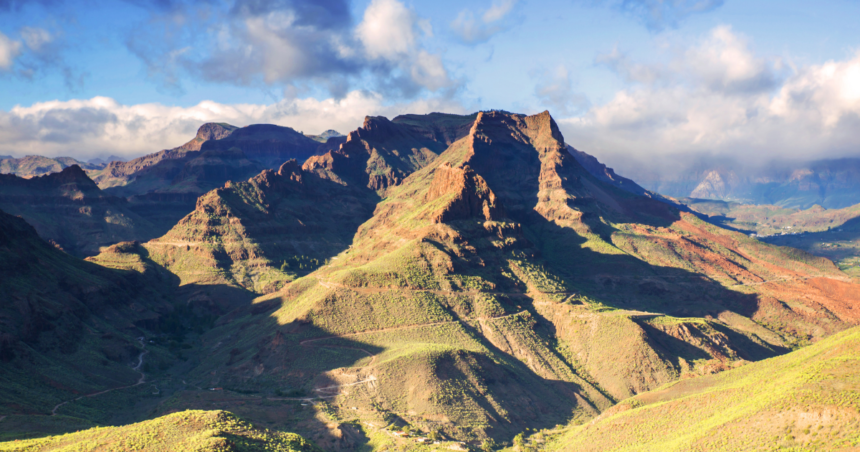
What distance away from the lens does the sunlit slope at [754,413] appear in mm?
63781

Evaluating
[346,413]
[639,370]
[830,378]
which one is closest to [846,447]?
[830,378]

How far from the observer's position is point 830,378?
69625 millimetres

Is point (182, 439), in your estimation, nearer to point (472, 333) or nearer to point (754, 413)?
point (754, 413)

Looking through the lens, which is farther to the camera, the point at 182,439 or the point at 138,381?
the point at 138,381

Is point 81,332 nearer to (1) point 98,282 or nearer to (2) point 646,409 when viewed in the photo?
(1) point 98,282

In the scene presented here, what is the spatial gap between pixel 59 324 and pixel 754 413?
476ft

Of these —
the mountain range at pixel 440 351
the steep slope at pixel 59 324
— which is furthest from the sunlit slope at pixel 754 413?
the steep slope at pixel 59 324

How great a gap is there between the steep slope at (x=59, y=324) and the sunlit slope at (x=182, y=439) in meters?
28.6

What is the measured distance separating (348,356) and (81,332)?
2691 inches

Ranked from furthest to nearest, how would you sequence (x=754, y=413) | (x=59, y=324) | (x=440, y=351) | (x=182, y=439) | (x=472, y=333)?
(x=472, y=333) < (x=59, y=324) < (x=440, y=351) < (x=754, y=413) < (x=182, y=439)

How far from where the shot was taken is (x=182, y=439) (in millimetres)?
68000

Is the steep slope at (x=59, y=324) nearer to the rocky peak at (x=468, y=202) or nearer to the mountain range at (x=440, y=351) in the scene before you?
the mountain range at (x=440, y=351)

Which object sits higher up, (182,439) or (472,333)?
(472,333)

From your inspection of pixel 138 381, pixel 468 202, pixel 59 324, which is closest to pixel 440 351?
pixel 468 202
